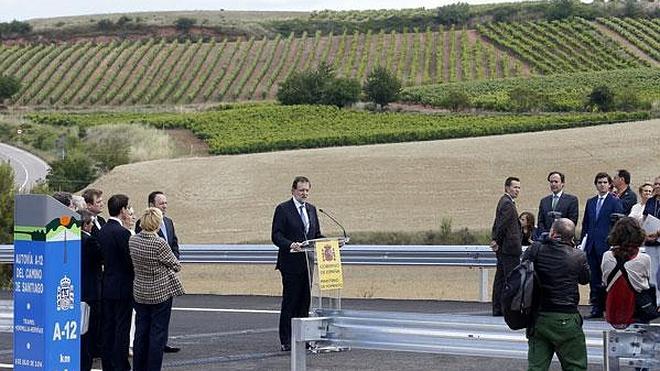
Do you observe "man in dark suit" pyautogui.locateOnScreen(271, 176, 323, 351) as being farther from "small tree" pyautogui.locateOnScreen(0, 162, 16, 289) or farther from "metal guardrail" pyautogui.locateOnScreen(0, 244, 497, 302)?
"small tree" pyautogui.locateOnScreen(0, 162, 16, 289)

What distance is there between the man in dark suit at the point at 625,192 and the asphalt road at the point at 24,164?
39237 millimetres

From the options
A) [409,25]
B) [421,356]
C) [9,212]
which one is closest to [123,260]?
[421,356]

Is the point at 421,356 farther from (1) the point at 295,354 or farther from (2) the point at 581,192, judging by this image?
(2) the point at 581,192

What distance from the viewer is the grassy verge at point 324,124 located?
61969 millimetres

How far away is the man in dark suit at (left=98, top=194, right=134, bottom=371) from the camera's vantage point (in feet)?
41.2

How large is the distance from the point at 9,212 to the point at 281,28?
10928 centimetres

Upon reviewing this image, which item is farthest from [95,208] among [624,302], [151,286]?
[624,302]

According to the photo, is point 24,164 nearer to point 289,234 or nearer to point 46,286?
point 289,234

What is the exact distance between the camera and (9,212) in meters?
29.1

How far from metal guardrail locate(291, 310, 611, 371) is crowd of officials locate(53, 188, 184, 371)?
196 cm

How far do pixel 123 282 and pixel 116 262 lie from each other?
22cm

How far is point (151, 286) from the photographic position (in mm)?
12242

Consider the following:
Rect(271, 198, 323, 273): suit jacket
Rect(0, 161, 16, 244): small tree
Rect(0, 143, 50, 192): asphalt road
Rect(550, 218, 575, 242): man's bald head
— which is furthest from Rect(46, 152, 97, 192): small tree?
Rect(550, 218, 575, 242): man's bald head

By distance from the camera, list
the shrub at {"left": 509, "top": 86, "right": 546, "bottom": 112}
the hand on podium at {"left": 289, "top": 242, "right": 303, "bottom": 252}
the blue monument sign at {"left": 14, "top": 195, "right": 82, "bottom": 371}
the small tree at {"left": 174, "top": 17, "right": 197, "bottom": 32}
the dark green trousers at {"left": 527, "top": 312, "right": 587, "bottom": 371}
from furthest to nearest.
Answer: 1. the small tree at {"left": 174, "top": 17, "right": 197, "bottom": 32}
2. the shrub at {"left": 509, "top": 86, "right": 546, "bottom": 112}
3. the hand on podium at {"left": 289, "top": 242, "right": 303, "bottom": 252}
4. the blue monument sign at {"left": 14, "top": 195, "right": 82, "bottom": 371}
5. the dark green trousers at {"left": 527, "top": 312, "right": 587, "bottom": 371}
